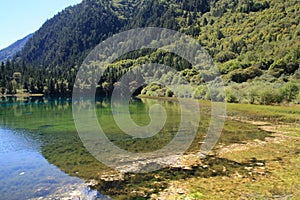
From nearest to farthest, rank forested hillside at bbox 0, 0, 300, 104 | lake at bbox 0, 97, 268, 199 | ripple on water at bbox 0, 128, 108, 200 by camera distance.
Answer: ripple on water at bbox 0, 128, 108, 200
lake at bbox 0, 97, 268, 199
forested hillside at bbox 0, 0, 300, 104

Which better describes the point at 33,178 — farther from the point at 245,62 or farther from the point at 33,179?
the point at 245,62

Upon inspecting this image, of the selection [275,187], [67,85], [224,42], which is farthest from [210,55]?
[275,187]

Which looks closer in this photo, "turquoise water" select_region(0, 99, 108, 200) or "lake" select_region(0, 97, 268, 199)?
"turquoise water" select_region(0, 99, 108, 200)

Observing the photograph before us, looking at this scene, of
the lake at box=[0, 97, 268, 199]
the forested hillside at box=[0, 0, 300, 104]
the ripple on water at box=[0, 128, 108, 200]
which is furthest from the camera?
the forested hillside at box=[0, 0, 300, 104]

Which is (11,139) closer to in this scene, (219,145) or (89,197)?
(89,197)

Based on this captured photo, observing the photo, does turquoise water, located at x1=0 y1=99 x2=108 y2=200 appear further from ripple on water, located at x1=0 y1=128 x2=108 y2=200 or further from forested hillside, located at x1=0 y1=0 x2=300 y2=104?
forested hillside, located at x1=0 y1=0 x2=300 y2=104

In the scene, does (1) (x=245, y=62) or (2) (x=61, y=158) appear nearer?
(2) (x=61, y=158)

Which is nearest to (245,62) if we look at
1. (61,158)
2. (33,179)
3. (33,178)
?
(61,158)

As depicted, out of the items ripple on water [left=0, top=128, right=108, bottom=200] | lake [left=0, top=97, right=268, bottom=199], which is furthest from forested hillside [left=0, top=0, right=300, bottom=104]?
ripple on water [left=0, top=128, right=108, bottom=200]

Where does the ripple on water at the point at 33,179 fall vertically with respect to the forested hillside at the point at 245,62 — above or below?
below

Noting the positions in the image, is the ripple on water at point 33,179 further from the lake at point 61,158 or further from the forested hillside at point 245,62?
the forested hillside at point 245,62

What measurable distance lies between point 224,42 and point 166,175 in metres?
165

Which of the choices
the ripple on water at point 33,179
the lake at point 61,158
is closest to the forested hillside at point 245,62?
the lake at point 61,158

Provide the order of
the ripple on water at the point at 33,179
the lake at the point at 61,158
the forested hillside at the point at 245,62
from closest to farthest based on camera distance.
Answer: the ripple on water at the point at 33,179
the lake at the point at 61,158
the forested hillside at the point at 245,62
